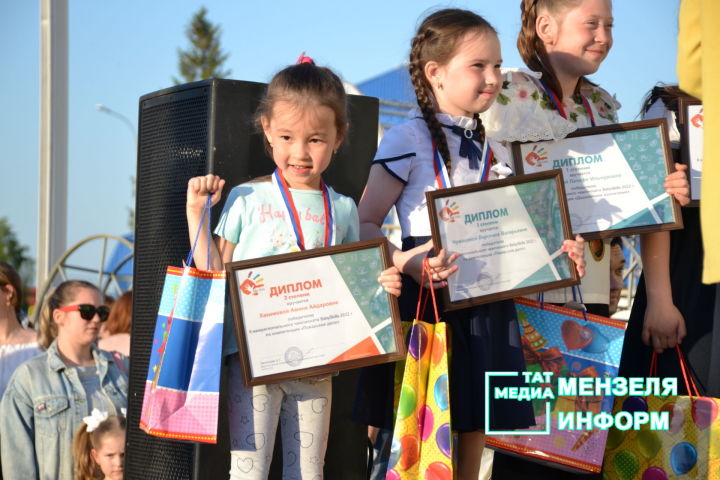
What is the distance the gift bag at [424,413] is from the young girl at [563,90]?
2.18 feet

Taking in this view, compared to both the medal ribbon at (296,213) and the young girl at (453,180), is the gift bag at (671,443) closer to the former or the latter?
the young girl at (453,180)

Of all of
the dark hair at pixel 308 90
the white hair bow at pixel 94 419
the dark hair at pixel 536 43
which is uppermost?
the dark hair at pixel 536 43

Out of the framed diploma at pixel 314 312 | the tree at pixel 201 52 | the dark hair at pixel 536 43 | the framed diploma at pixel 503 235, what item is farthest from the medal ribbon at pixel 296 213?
the tree at pixel 201 52

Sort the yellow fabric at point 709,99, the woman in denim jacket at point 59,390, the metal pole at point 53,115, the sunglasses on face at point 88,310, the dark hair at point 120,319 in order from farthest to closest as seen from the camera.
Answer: the metal pole at point 53,115, the dark hair at point 120,319, the sunglasses on face at point 88,310, the woman in denim jacket at point 59,390, the yellow fabric at point 709,99

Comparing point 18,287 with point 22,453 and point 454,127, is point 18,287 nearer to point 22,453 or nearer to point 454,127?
point 22,453

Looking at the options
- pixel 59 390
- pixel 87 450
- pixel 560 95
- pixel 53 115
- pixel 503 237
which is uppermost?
pixel 53 115

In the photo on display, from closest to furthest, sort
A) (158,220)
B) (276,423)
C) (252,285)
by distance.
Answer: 1. (252,285)
2. (276,423)
3. (158,220)

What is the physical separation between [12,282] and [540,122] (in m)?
4.01

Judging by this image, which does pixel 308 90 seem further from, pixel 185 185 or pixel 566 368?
pixel 566 368

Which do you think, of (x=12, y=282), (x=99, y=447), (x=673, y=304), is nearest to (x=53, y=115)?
(x=12, y=282)

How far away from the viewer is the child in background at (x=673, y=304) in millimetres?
3455

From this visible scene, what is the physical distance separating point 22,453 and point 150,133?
2032 millimetres

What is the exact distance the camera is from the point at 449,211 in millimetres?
2953

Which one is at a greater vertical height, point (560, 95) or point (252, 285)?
point (560, 95)
